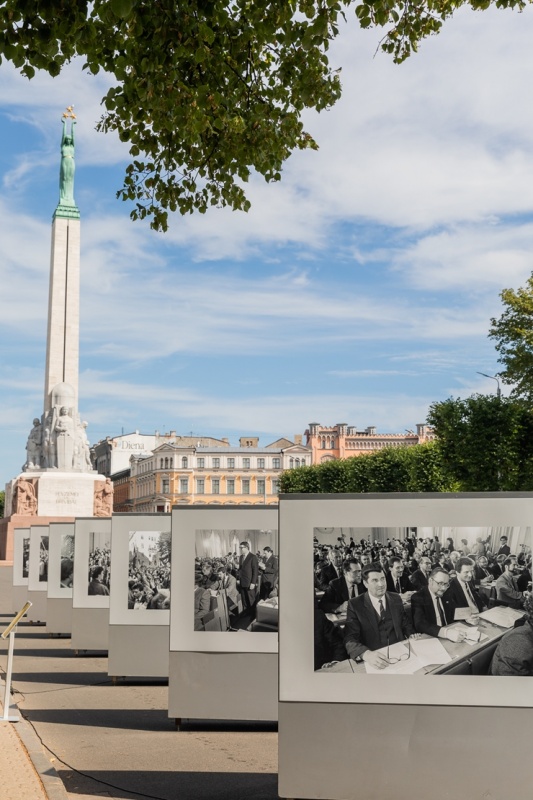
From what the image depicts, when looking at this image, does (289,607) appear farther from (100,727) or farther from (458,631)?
(100,727)

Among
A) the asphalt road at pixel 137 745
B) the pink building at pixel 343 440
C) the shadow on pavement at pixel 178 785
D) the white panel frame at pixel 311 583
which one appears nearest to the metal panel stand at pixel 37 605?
the asphalt road at pixel 137 745

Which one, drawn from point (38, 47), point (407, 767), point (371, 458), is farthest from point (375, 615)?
point (371, 458)

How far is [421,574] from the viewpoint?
24.3 ft

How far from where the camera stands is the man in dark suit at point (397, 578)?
741cm

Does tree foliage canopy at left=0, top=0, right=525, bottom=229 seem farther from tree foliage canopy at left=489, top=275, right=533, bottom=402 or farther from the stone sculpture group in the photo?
the stone sculpture group

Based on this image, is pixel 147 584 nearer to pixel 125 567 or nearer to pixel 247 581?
pixel 125 567

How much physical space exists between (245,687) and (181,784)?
2.20 metres

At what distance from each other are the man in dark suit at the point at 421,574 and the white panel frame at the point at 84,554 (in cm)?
1026

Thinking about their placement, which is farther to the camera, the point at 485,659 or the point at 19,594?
the point at 19,594

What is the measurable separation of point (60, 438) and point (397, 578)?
4947 centimetres

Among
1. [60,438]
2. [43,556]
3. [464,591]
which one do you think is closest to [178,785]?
[464,591]

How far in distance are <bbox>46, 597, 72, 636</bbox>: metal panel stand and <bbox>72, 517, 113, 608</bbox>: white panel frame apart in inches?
166

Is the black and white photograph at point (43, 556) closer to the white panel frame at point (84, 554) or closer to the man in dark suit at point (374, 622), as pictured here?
the white panel frame at point (84, 554)

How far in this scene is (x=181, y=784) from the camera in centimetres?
845
